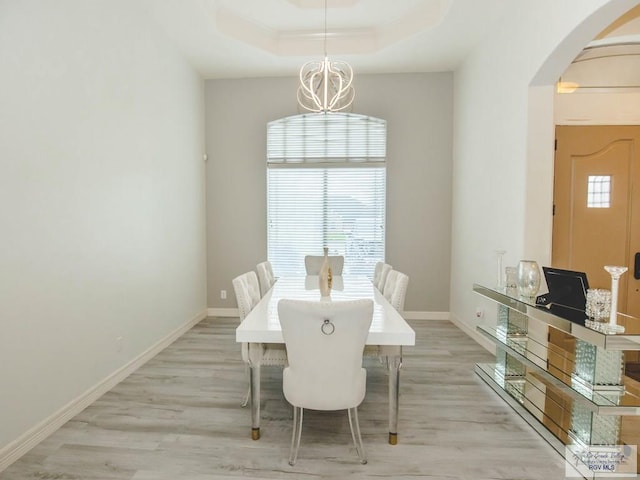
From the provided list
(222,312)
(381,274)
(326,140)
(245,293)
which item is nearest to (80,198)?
(245,293)

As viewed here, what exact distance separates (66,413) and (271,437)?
1.42 m

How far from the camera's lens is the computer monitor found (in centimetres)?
205

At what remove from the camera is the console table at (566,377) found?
1761 millimetres

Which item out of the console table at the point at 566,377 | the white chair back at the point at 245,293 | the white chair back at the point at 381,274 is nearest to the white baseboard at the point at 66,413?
the white chair back at the point at 245,293

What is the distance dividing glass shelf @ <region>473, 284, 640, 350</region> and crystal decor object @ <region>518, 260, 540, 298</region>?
5 cm

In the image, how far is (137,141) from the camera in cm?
320

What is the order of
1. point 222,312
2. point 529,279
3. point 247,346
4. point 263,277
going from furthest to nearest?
1. point 222,312
2. point 263,277
3. point 529,279
4. point 247,346

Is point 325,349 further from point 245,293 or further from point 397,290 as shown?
point 397,290

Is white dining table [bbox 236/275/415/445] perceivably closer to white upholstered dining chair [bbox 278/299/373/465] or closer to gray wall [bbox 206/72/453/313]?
white upholstered dining chair [bbox 278/299/373/465]

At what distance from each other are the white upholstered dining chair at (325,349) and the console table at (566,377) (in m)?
1.17

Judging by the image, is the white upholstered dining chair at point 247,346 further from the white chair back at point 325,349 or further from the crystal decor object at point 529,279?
the crystal decor object at point 529,279

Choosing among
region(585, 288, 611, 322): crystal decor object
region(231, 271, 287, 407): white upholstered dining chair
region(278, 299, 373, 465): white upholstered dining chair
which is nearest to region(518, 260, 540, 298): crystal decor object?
region(585, 288, 611, 322): crystal decor object

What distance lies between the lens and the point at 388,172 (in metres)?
4.73

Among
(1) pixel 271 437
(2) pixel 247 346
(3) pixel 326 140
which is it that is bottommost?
(1) pixel 271 437
